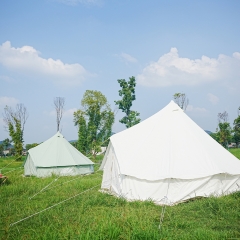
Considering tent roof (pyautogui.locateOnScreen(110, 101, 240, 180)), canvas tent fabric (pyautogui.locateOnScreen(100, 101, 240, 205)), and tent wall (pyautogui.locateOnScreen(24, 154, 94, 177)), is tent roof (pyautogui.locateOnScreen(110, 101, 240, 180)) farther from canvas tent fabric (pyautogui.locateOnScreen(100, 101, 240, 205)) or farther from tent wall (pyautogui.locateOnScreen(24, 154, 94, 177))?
tent wall (pyautogui.locateOnScreen(24, 154, 94, 177))

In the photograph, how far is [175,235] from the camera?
177 inches

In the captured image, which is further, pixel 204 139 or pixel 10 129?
pixel 10 129

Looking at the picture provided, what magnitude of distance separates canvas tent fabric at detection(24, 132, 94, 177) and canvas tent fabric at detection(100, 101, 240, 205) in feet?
21.6

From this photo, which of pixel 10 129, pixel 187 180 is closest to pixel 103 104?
pixel 10 129

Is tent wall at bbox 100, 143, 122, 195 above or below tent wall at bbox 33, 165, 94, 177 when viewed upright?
above

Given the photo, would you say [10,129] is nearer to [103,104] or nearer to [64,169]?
[103,104]

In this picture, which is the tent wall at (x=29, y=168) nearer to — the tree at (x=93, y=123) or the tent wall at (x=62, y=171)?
the tent wall at (x=62, y=171)

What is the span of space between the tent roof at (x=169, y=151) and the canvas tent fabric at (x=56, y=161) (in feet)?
22.7

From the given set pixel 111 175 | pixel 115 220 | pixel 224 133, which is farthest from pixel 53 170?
pixel 224 133

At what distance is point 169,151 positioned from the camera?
822cm

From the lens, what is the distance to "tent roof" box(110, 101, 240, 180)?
767cm

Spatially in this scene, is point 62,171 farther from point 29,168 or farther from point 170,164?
point 170,164

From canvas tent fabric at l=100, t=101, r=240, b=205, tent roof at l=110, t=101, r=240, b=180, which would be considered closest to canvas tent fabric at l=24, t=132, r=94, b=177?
canvas tent fabric at l=100, t=101, r=240, b=205

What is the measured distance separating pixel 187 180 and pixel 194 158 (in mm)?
861
